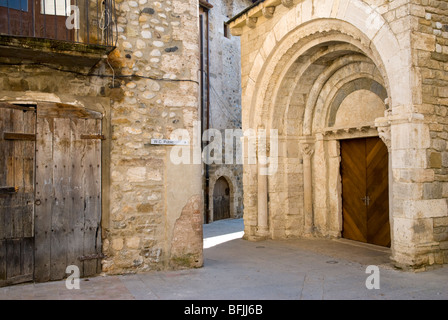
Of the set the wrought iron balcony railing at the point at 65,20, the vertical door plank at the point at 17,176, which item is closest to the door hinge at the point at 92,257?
the vertical door plank at the point at 17,176

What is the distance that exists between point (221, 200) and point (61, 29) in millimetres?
9054

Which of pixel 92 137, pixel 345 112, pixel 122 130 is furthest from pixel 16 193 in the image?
pixel 345 112

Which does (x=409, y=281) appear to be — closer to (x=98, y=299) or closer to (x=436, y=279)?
(x=436, y=279)

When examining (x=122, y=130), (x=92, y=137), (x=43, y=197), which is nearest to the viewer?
(x=43, y=197)

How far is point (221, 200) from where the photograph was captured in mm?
13594

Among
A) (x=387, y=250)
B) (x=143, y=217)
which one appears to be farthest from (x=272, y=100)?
(x=143, y=217)

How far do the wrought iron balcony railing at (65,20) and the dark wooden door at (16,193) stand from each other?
3.60ft

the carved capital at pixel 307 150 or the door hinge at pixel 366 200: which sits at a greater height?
the carved capital at pixel 307 150

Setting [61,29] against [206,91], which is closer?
[61,29]

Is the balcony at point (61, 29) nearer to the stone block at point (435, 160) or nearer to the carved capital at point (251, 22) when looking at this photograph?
the carved capital at point (251, 22)

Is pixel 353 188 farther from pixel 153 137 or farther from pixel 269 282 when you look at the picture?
pixel 153 137

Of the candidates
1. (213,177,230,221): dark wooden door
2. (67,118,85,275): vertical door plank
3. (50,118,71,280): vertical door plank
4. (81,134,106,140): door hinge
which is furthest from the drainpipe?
(50,118,71,280): vertical door plank

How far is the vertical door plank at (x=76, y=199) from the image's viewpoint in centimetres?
512

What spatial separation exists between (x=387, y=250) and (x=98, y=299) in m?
5.22
